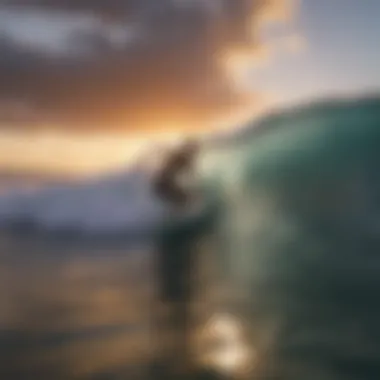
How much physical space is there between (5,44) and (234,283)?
0.54m

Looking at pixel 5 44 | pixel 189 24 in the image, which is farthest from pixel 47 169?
pixel 189 24

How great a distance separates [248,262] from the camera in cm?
120

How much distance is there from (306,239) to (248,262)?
10 centimetres

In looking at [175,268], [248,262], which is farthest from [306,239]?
[175,268]

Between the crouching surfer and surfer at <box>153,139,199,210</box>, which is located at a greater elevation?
surfer at <box>153,139,199,210</box>

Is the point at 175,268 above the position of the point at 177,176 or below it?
below

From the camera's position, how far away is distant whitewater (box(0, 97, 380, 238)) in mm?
1192

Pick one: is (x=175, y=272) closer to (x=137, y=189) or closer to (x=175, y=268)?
(x=175, y=268)

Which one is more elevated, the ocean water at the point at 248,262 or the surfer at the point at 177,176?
the surfer at the point at 177,176

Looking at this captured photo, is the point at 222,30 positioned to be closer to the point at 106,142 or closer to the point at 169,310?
the point at 106,142

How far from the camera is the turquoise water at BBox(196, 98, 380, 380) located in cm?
118

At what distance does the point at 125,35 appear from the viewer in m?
1.22

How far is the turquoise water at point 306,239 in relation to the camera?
1.18 meters

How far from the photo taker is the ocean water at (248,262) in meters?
1.17
